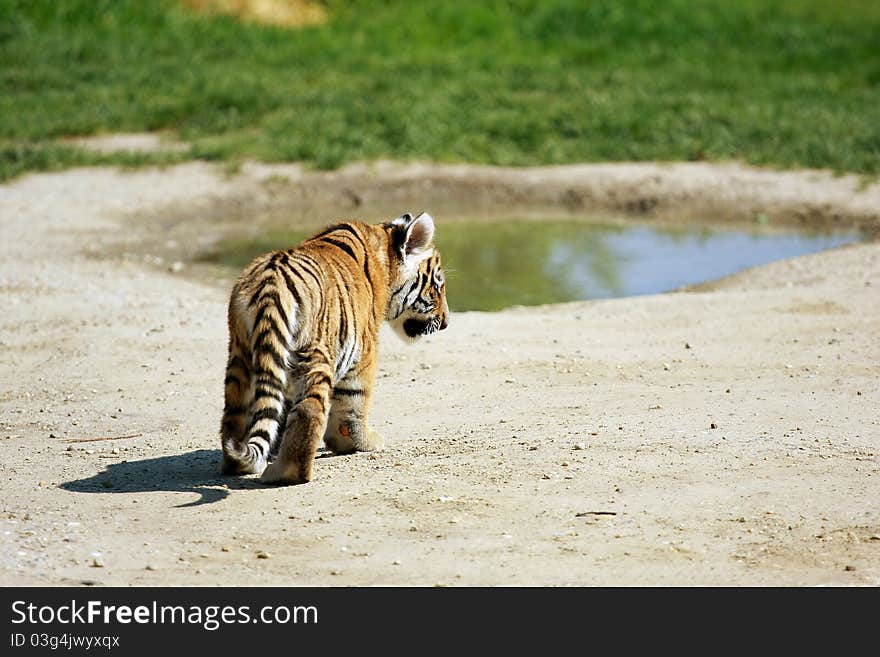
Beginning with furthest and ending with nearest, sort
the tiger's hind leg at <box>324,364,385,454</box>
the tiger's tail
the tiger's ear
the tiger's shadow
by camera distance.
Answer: the tiger's ear, the tiger's hind leg at <box>324,364,385,454</box>, the tiger's shadow, the tiger's tail

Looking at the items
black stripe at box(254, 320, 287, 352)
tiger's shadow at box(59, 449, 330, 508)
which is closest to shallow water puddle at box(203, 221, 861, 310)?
tiger's shadow at box(59, 449, 330, 508)

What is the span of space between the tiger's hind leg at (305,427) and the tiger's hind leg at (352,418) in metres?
0.59

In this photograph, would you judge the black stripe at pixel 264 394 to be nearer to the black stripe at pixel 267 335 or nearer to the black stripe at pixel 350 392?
the black stripe at pixel 267 335

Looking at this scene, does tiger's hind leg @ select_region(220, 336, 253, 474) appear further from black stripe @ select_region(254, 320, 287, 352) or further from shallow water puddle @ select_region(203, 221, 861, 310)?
shallow water puddle @ select_region(203, 221, 861, 310)

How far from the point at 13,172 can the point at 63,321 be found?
17.1 feet

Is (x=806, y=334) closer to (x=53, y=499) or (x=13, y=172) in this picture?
(x=53, y=499)

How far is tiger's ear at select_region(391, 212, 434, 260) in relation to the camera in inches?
275

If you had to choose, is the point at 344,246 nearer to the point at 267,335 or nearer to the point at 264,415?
the point at 267,335

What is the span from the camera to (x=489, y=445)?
6.90 m

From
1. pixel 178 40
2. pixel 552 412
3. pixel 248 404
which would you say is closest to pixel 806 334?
pixel 552 412

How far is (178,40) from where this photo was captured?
20.7 meters

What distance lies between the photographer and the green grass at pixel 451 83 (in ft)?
51.5

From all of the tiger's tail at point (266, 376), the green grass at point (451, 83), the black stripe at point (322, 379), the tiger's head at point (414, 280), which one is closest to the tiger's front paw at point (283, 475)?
the tiger's tail at point (266, 376)

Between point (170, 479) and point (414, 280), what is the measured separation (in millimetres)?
1559
